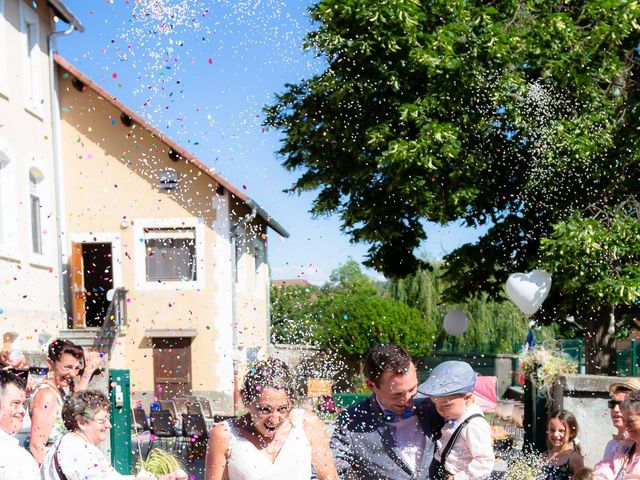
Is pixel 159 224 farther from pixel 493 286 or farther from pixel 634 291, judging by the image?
pixel 634 291

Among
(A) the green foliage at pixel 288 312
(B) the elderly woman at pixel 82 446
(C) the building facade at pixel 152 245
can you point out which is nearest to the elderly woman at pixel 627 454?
(B) the elderly woman at pixel 82 446

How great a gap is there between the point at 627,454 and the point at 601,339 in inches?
448

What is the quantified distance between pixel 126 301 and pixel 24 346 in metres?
6.01

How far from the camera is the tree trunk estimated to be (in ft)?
50.4

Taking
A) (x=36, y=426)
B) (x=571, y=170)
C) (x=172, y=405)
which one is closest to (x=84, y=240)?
(x=172, y=405)

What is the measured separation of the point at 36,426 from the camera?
497cm

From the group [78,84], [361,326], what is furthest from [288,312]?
[78,84]

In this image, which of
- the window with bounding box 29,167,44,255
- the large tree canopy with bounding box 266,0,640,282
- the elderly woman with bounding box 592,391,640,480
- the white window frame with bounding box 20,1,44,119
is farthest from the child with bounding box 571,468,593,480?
the white window frame with bounding box 20,1,44,119

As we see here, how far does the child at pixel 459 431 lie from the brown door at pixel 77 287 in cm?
1872

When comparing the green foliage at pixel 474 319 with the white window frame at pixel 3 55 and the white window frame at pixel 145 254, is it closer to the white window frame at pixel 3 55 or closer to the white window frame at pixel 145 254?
the white window frame at pixel 145 254

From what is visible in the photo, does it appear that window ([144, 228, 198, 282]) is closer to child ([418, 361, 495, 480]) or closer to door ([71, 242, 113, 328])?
door ([71, 242, 113, 328])

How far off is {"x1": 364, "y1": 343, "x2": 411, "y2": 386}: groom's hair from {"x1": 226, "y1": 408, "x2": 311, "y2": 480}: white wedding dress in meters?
0.43

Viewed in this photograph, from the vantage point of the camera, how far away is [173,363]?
22234mm

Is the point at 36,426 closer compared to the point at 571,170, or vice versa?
the point at 36,426
